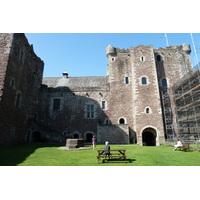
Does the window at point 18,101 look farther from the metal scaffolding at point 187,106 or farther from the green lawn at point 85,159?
the metal scaffolding at point 187,106

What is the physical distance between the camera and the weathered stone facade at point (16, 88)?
14.2m

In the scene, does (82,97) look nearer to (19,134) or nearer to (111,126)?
(111,126)

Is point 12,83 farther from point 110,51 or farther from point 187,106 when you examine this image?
point 187,106

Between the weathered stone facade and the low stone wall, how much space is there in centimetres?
976

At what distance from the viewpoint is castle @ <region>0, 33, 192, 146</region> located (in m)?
17.4

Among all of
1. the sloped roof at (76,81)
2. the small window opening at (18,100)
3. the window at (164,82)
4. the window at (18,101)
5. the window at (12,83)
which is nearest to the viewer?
the window at (12,83)

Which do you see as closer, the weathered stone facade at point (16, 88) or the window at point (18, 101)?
the weathered stone facade at point (16, 88)

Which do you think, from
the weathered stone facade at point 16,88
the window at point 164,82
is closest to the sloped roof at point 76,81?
the weathered stone facade at point 16,88

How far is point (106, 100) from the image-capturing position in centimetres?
2323

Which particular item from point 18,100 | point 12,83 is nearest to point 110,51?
point 12,83

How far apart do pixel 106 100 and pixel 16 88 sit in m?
12.6

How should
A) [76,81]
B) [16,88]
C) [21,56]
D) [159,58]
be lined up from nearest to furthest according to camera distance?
[16,88] < [21,56] < [159,58] < [76,81]

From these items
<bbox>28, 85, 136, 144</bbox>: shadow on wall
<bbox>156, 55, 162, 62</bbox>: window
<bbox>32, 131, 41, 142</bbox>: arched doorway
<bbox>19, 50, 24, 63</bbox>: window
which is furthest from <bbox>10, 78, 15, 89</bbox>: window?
<bbox>156, 55, 162, 62</bbox>: window

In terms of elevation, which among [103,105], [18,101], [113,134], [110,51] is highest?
[110,51]
